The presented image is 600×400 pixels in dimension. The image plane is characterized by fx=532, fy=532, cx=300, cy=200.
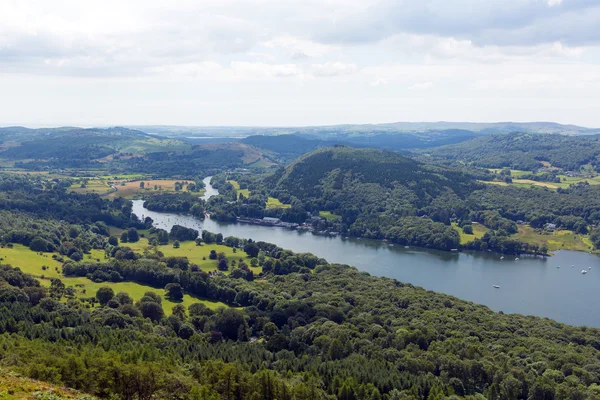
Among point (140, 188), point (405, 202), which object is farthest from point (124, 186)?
point (405, 202)

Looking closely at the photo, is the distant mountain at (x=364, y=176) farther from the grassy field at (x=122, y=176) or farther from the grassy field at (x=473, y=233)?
the grassy field at (x=122, y=176)


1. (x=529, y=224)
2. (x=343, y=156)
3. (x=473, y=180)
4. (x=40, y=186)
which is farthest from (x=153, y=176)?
(x=529, y=224)

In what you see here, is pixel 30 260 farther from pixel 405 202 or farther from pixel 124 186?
pixel 124 186

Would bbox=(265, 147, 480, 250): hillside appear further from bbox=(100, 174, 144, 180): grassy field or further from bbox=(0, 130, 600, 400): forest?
bbox=(100, 174, 144, 180): grassy field

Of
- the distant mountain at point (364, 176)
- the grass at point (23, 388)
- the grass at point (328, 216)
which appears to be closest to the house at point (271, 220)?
the grass at point (328, 216)

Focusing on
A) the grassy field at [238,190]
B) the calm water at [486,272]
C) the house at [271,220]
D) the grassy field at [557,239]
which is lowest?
the calm water at [486,272]

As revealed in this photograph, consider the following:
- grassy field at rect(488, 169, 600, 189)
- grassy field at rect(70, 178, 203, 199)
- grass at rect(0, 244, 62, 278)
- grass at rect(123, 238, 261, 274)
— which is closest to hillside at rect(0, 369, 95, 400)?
grass at rect(0, 244, 62, 278)

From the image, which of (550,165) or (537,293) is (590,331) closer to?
(537,293)
